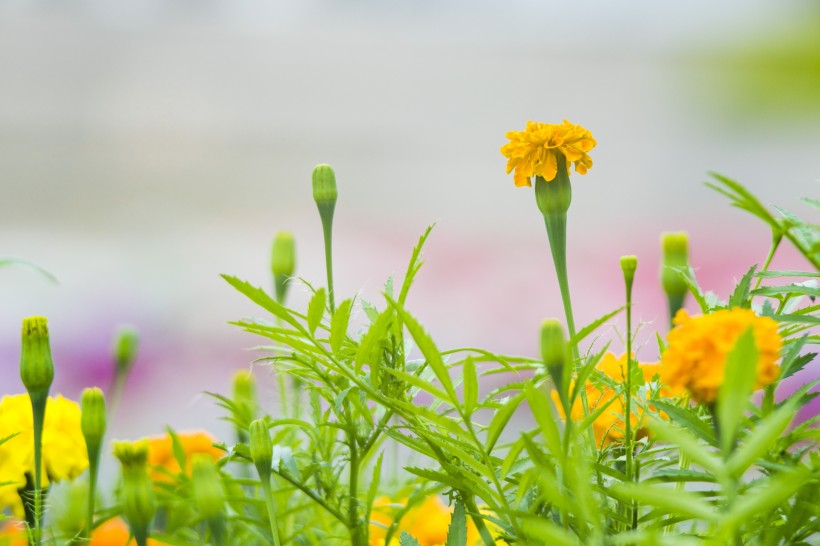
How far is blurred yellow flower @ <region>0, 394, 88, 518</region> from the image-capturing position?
24cm

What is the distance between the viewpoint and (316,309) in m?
0.19

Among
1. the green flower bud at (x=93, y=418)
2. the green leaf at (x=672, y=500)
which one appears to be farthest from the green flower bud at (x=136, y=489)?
the green leaf at (x=672, y=500)

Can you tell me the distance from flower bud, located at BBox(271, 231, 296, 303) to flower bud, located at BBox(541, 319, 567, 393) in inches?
5.4

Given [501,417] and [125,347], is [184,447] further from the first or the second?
[501,417]

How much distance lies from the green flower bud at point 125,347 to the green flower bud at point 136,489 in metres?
0.17

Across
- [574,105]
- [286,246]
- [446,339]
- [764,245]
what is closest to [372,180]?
[574,105]

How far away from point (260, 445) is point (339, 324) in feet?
0.09

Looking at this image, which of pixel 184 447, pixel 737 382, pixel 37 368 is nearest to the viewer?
pixel 737 382

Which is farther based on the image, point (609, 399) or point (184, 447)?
point (184, 447)

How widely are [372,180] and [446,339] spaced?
1004 millimetres

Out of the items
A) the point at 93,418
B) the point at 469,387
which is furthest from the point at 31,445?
the point at 469,387

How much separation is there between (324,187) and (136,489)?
77mm

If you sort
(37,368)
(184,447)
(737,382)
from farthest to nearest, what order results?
1. (184,447)
2. (37,368)
3. (737,382)

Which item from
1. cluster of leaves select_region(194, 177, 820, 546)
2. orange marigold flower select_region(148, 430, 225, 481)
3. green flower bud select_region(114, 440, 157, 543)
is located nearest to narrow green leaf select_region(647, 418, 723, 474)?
cluster of leaves select_region(194, 177, 820, 546)
